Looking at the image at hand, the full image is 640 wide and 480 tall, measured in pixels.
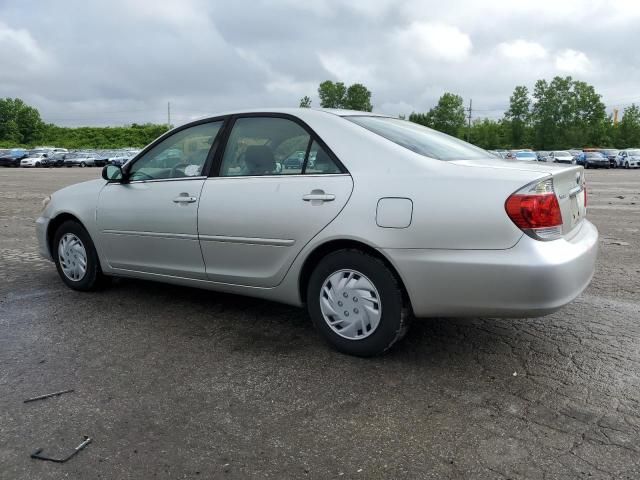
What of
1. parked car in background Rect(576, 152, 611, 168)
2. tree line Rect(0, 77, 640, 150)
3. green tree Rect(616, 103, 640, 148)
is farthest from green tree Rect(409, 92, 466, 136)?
parked car in background Rect(576, 152, 611, 168)

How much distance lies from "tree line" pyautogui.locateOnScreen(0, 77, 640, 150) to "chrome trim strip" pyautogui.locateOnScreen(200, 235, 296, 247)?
3124 inches

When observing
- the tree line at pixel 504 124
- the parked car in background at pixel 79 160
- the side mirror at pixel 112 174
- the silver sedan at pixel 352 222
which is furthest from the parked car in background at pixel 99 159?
the silver sedan at pixel 352 222

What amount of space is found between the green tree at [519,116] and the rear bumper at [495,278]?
93.0 m

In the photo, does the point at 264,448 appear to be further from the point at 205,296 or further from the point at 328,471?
the point at 205,296

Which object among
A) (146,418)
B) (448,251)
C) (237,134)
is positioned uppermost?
(237,134)

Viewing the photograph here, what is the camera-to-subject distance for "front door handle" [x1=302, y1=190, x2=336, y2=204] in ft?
12.0

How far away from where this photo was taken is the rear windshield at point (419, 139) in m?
3.81

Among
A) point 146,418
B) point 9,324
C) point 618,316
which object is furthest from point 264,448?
point 618,316

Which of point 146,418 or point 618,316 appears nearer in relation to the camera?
point 146,418

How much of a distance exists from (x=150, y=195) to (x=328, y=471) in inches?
115

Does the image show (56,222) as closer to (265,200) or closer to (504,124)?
(265,200)

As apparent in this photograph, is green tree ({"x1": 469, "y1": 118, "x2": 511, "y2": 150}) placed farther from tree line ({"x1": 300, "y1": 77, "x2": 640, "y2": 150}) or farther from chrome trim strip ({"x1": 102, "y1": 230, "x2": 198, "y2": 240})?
chrome trim strip ({"x1": 102, "y1": 230, "x2": 198, "y2": 240})

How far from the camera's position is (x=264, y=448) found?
8.79ft

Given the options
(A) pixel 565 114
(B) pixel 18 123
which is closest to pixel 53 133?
→ (B) pixel 18 123
